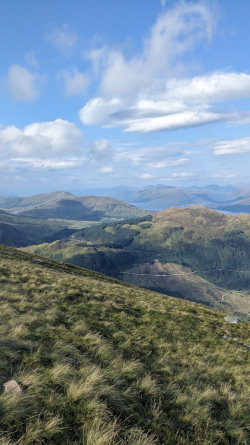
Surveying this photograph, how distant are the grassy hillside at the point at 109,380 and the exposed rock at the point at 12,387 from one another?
0.07 metres

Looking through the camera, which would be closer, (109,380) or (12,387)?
(12,387)

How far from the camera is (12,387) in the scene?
6145 millimetres

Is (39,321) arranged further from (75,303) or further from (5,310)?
(75,303)

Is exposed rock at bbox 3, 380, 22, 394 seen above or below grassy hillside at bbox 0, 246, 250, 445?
above

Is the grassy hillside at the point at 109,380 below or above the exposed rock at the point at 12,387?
below

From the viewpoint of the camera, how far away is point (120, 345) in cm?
1129

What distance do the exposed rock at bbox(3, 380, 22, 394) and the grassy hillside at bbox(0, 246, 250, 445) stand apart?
0.07 m

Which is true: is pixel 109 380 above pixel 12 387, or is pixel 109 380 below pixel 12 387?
below

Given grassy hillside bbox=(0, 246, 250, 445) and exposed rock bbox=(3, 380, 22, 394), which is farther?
exposed rock bbox=(3, 380, 22, 394)

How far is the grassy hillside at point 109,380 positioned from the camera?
5.46m

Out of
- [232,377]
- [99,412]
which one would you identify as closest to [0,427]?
[99,412]

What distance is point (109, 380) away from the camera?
757cm

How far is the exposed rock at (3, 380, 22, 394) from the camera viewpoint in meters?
5.94

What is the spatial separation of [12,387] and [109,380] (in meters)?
2.96
